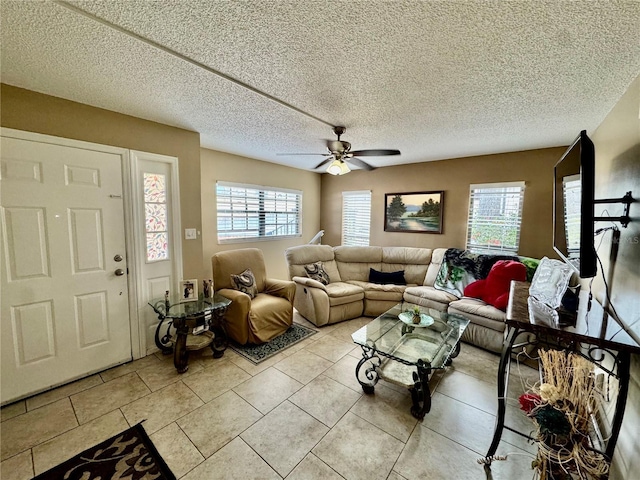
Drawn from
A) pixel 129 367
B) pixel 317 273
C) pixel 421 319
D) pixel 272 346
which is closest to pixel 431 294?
pixel 421 319

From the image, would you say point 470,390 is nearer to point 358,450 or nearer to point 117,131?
point 358,450

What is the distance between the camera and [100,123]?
7.54 feet

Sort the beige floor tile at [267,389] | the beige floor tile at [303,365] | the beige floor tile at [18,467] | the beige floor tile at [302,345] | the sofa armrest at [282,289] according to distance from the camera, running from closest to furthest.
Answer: the beige floor tile at [18,467] → the beige floor tile at [267,389] → the beige floor tile at [303,365] → the beige floor tile at [302,345] → the sofa armrest at [282,289]

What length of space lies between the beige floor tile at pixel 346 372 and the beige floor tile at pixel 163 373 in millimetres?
1307

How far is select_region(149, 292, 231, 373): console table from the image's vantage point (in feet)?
8.01

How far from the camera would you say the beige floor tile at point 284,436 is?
1564 mm

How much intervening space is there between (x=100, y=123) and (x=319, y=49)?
2167 mm

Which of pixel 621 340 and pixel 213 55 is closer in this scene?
pixel 621 340

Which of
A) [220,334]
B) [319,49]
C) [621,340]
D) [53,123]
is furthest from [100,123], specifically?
[621,340]

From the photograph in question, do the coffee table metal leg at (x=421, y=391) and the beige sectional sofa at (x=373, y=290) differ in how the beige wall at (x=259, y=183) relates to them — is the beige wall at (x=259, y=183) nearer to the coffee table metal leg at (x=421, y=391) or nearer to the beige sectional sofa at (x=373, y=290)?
the beige sectional sofa at (x=373, y=290)

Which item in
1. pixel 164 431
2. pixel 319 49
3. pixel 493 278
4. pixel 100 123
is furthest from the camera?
pixel 493 278

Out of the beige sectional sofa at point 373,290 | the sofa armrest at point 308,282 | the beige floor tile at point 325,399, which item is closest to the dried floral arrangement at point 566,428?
the beige floor tile at point 325,399

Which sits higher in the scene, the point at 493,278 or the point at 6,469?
the point at 493,278

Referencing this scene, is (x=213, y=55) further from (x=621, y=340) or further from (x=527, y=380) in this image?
(x=527, y=380)
